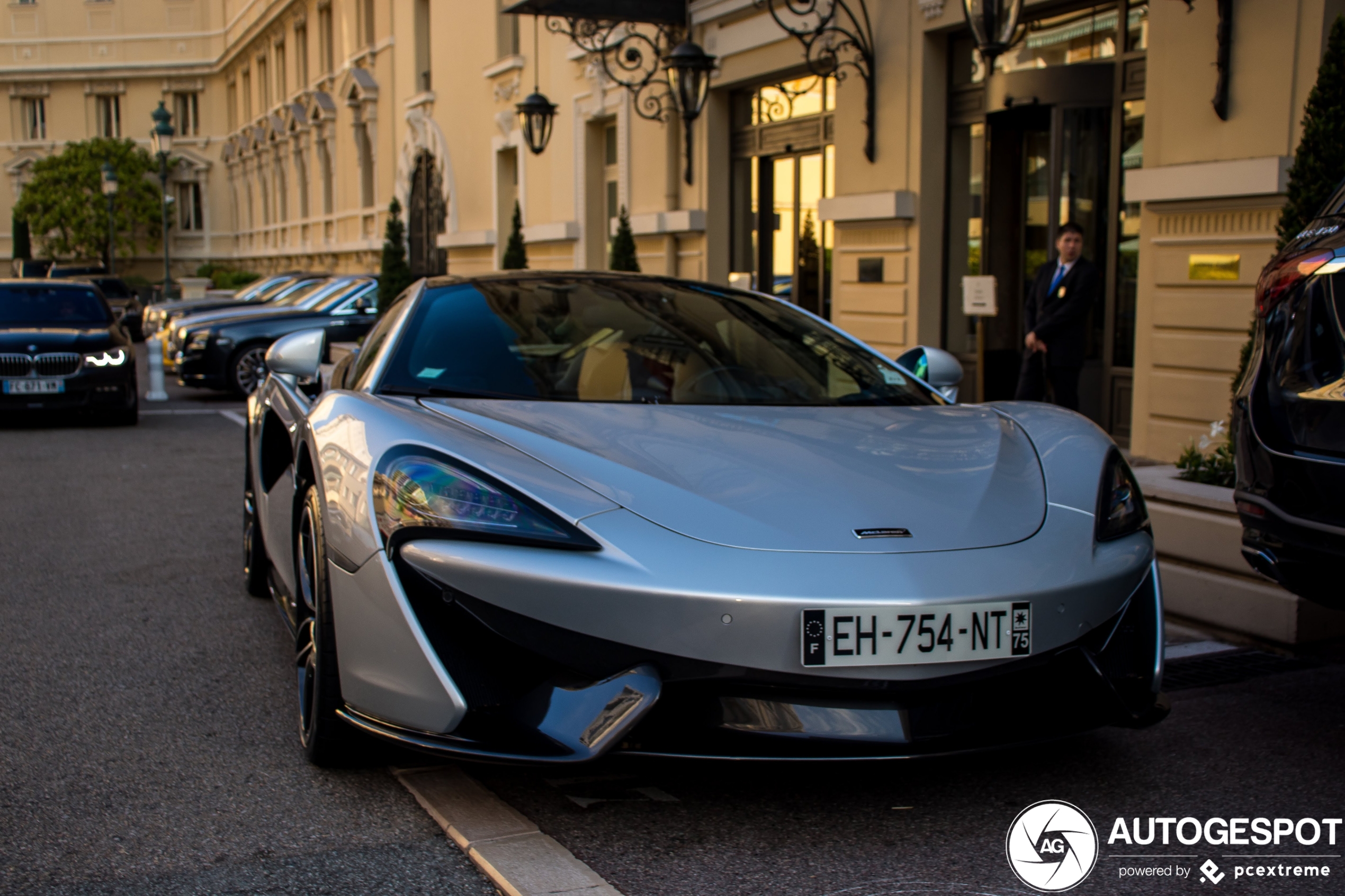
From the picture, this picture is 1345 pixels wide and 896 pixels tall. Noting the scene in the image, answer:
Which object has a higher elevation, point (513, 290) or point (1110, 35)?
point (1110, 35)

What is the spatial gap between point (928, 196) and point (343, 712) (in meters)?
8.84

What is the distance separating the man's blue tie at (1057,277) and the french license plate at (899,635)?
6.48 metres

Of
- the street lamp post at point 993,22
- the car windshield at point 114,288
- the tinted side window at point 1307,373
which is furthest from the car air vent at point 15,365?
the car windshield at point 114,288

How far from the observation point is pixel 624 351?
153 inches

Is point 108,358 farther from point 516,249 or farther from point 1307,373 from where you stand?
point 1307,373

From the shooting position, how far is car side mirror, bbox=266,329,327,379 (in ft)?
14.4

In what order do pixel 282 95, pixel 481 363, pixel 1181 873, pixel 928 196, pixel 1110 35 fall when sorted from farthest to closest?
1. pixel 282 95
2. pixel 928 196
3. pixel 1110 35
4. pixel 481 363
5. pixel 1181 873

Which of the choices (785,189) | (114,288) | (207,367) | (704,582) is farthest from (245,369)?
(114,288)

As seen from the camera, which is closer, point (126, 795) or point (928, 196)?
point (126, 795)

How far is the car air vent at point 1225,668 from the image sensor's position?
4.08m

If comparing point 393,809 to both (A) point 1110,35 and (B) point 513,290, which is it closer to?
(B) point 513,290

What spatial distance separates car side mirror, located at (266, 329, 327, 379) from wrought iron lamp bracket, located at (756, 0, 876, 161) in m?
7.18

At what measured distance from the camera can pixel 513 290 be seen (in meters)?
4.16

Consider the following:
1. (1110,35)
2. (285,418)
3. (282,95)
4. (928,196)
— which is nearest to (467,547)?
(285,418)
